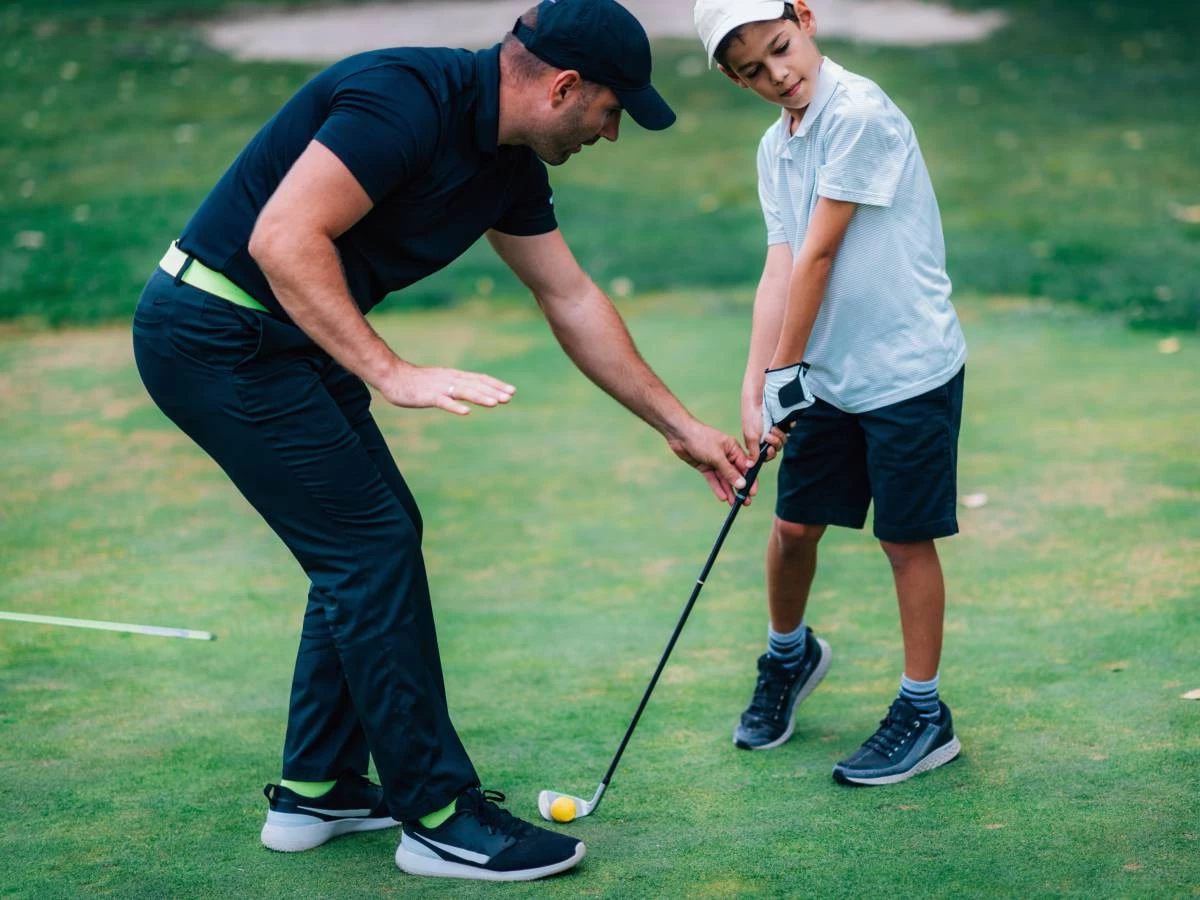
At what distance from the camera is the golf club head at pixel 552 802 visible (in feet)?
9.73

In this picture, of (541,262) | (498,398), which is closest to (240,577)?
(541,262)

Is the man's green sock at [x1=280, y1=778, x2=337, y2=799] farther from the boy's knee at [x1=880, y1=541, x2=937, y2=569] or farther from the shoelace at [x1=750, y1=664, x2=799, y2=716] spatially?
the boy's knee at [x1=880, y1=541, x2=937, y2=569]

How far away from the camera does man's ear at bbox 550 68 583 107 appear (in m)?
2.69

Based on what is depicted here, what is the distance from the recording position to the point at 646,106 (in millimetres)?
2783

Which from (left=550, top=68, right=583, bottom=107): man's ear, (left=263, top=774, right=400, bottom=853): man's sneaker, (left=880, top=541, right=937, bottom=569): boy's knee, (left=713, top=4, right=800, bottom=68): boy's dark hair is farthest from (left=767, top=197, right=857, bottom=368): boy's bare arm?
(left=263, top=774, right=400, bottom=853): man's sneaker

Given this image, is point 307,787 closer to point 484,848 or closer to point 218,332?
point 484,848

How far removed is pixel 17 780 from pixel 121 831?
0.38 metres

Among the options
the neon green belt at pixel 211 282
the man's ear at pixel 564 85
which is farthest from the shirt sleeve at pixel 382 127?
the neon green belt at pixel 211 282

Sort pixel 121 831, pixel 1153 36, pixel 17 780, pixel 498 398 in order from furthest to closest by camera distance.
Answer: pixel 1153 36
pixel 17 780
pixel 121 831
pixel 498 398

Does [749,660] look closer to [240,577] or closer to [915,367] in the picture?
[915,367]

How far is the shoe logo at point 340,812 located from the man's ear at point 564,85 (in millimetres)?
1396

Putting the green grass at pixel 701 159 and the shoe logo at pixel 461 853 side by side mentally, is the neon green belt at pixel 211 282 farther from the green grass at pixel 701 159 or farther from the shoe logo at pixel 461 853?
the green grass at pixel 701 159

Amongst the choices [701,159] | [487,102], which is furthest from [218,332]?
[701,159]

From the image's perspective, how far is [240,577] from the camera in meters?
4.55
